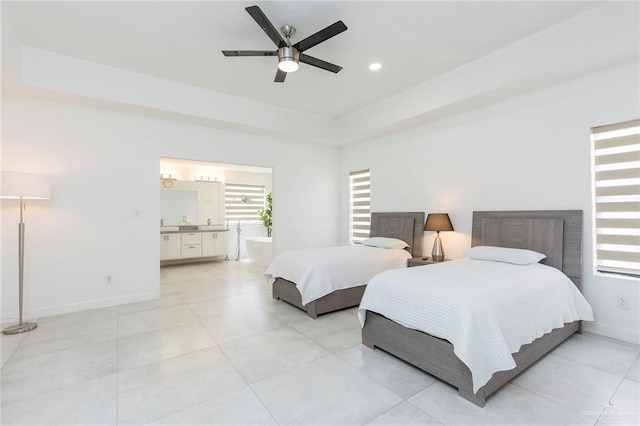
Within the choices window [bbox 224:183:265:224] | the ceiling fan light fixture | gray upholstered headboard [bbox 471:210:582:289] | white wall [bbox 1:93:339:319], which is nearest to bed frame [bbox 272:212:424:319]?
gray upholstered headboard [bbox 471:210:582:289]

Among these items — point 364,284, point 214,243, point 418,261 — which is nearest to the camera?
point 364,284

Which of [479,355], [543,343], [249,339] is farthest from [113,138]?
[543,343]

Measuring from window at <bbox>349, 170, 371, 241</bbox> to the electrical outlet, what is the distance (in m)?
3.56

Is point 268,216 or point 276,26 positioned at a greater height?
point 276,26

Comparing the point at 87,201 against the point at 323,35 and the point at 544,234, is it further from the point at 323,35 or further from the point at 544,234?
the point at 544,234

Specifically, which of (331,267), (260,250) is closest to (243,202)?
(260,250)

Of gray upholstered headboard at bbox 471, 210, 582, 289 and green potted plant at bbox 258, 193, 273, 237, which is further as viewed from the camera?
green potted plant at bbox 258, 193, 273, 237

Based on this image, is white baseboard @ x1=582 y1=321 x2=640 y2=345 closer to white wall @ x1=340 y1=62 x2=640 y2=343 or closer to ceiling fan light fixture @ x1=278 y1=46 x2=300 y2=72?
white wall @ x1=340 y1=62 x2=640 y2=343

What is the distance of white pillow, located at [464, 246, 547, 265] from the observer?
306 cm

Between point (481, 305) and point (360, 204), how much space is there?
164 inches

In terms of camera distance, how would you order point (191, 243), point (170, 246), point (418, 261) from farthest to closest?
point (191, 243), point (170, 246), point (418, 261)

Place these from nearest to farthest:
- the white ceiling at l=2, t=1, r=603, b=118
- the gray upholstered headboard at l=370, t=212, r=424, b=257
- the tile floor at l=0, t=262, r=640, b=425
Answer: the tile floor at l=0, t=262, r=640, b=425 < the white ceiling at l=2, t=1, r=603, b=118 < the gray upholstered headboard at l=370, t=212, r=424, b=257

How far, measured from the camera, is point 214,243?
7.43 metres

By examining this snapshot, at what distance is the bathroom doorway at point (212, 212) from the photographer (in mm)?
7068
